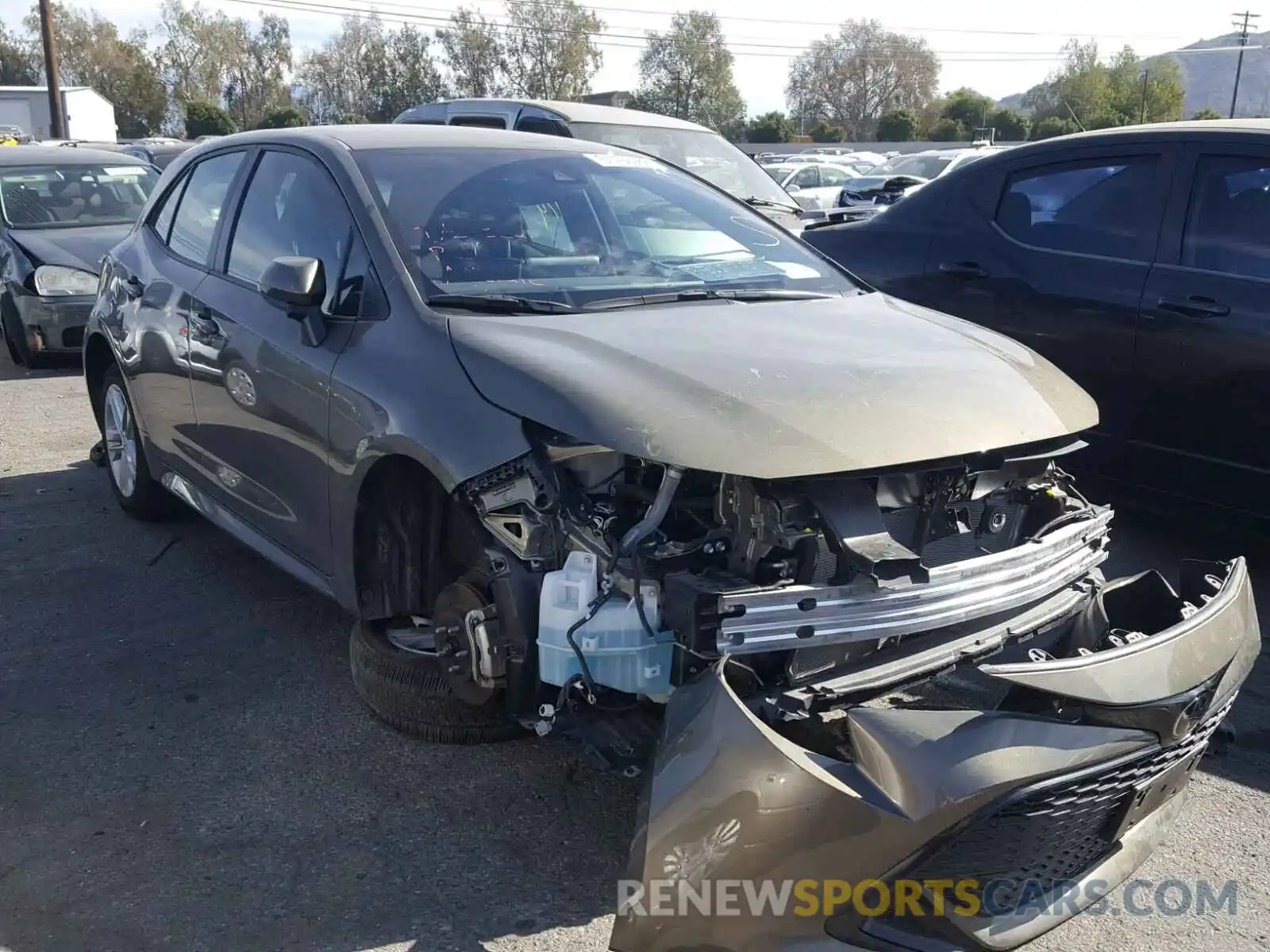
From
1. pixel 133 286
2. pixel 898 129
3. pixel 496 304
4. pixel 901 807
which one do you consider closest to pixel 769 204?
pixel 133 286

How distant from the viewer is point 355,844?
10.0 feet

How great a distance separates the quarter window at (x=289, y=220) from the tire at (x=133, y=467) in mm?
1321

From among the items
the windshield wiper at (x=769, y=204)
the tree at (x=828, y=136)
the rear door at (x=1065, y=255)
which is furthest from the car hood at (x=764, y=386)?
the tree at (x=828, y=136)

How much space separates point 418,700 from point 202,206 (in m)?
2.40

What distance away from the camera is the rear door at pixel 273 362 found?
11.7 ft

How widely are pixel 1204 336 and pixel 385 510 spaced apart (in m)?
3.18

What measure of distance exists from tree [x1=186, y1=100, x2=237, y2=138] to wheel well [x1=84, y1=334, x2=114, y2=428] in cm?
5168

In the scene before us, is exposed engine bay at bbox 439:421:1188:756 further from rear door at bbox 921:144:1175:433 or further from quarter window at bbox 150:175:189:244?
quarter window at bbox 150:175:189:244

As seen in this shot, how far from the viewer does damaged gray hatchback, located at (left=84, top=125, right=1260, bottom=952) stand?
2.26 m

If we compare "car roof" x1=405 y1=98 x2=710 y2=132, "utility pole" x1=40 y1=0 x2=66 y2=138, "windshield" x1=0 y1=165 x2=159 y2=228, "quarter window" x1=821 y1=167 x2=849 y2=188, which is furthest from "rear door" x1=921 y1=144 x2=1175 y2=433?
"utility pole" x1=40 y1=0 x2=66 y2=138

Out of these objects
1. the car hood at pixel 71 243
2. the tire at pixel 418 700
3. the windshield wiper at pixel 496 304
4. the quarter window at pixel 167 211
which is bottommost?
the tire at pixel 418 700

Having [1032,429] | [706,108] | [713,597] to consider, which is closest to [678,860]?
[713,597]

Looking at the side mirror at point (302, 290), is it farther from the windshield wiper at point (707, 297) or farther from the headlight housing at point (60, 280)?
the headlight housing at point (60, 280)

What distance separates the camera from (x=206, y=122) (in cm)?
5525
